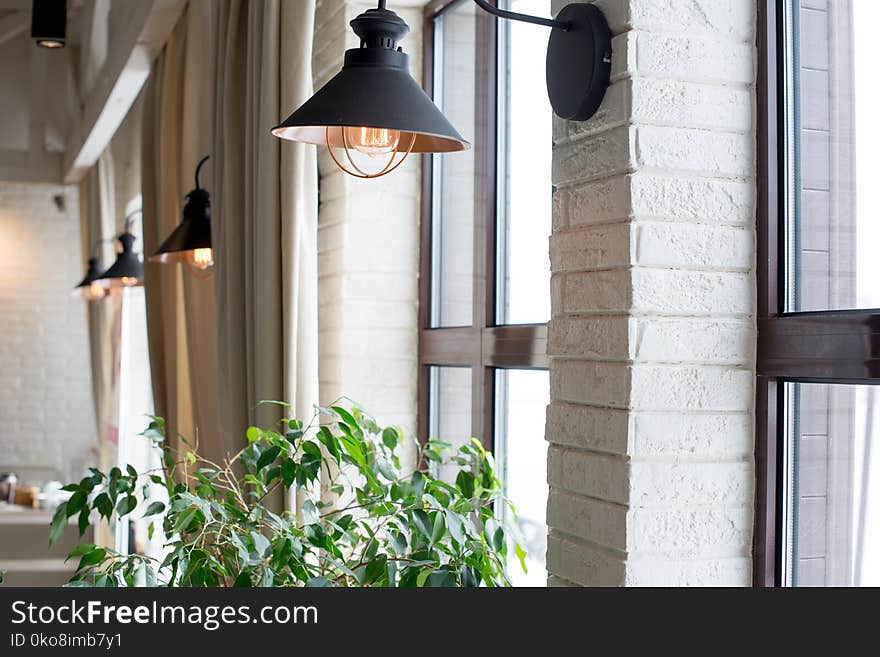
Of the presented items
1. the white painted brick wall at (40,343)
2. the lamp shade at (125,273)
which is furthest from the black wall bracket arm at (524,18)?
the white painted brick wall at (40,343)

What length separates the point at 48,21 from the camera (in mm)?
4836

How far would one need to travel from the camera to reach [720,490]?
57.1 inches

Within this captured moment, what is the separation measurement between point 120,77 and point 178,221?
1115mm

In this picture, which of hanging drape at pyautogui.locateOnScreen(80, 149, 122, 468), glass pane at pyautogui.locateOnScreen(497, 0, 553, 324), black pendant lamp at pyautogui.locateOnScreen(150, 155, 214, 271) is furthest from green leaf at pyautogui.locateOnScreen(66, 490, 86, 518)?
hanging drape at pyautogui.locateOnScreen(80, 149, 122, 468)

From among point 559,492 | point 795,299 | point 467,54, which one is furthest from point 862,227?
point 467,54

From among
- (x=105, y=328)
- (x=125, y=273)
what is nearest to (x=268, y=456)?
(x=125, y=273)

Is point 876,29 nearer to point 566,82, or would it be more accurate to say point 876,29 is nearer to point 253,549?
point 566,82

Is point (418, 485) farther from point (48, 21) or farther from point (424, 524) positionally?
point (48, 21)

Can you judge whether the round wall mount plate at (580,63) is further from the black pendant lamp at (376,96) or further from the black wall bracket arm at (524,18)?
the black pendant lamp at (376,96)

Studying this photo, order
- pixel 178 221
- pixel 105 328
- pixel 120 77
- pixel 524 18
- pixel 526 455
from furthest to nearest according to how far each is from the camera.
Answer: pixel 105 328
pixel 120 77
pixel 178 221
pixel 526 455
pixel 524 18

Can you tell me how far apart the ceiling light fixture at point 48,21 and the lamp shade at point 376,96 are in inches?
151

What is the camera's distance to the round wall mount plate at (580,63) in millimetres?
1452

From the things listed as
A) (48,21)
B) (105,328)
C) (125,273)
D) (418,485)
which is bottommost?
(418,485)

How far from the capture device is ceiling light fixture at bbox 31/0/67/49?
15.8ft
